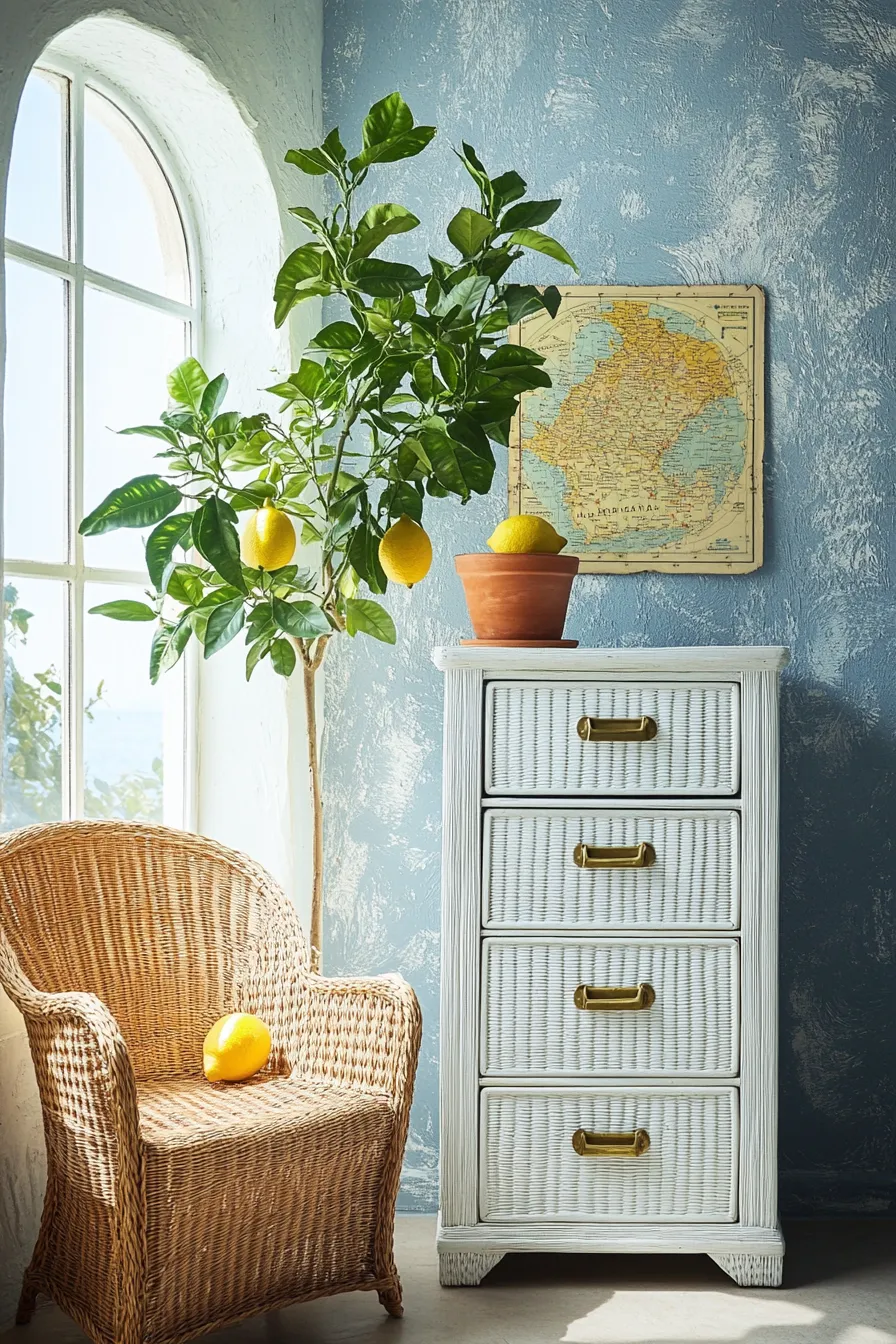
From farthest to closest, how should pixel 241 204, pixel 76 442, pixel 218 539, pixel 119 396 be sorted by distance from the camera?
pixel 241 204 → pixel 119 396 → pixel 76 442 → pixel 218 539

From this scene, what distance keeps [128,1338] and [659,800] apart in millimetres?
1155

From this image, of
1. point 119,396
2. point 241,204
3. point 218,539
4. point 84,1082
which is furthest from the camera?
point 241,204

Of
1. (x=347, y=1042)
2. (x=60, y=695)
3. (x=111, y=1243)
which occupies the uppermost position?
(x=60, y=695)

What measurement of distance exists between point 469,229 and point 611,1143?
1557 millimetres

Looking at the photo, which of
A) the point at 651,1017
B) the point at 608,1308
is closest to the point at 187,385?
the point at 651,1017

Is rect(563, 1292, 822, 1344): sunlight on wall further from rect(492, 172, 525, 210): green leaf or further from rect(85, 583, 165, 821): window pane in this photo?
rect(492, 172, 525, 210): green leaf

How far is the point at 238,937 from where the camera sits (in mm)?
2273

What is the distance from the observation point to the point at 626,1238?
7.21 feet

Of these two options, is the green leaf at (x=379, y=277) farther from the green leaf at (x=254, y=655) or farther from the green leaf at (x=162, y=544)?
the green leaf at (x=254, y=655)

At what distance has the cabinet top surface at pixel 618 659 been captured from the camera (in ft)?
7.16

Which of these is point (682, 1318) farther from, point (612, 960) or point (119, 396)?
point (119, 396)

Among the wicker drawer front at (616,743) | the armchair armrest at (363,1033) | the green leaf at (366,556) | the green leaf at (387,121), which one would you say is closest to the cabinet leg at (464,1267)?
the armchair armrest at (363,1033)

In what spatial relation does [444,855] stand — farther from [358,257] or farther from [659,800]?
[358,257]

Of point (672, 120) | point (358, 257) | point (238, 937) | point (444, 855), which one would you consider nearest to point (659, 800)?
point (444, 855)
